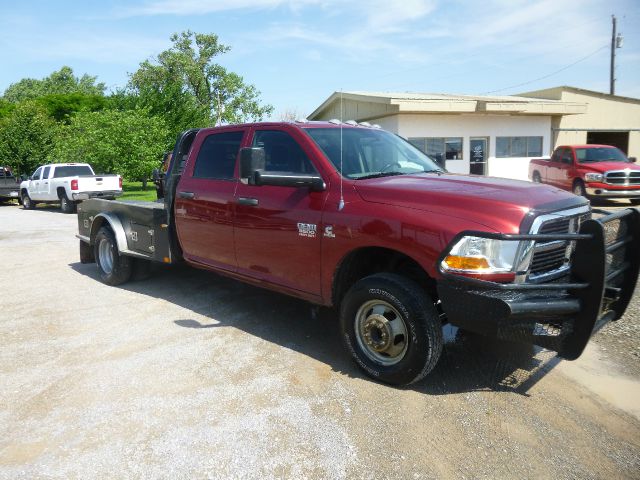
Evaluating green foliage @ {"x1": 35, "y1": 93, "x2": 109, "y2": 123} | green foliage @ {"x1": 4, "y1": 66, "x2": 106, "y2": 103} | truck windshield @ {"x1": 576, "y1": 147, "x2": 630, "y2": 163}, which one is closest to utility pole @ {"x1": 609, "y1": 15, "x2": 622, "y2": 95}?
truck windshield @ {"x1": 576, "y1": 147, "x2": 630, "y2": 163}

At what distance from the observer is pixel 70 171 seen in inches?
800

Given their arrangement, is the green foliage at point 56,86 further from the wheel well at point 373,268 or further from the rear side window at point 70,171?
the wheel well at point 373,268

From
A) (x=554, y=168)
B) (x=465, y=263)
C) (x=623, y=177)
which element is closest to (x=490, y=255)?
(x=465, y=263)

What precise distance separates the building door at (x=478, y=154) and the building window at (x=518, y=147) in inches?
26.3

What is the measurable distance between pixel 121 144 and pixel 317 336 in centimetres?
2295

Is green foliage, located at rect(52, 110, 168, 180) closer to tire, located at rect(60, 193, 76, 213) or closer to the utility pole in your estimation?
tire, located at rect(60, 193, 76, 213)

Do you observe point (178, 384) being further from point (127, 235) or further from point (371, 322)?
point (127, 235)

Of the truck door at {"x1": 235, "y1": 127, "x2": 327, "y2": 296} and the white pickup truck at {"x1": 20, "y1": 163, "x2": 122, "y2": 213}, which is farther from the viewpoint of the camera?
the white pickup truck at {"x1": 20, "y1": 163, "x2": 122, "y2": 213}

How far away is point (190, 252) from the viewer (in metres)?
5.85

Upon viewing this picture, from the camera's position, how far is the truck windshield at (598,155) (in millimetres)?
17172

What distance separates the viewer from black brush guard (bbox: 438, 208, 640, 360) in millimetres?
3291

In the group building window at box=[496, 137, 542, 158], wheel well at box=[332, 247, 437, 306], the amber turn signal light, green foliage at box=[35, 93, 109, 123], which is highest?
green foliage at box=[35, 93, 109, 123]

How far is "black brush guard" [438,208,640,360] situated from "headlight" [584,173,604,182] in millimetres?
14482

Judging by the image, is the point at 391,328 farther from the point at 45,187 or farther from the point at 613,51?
the point at 613,51
